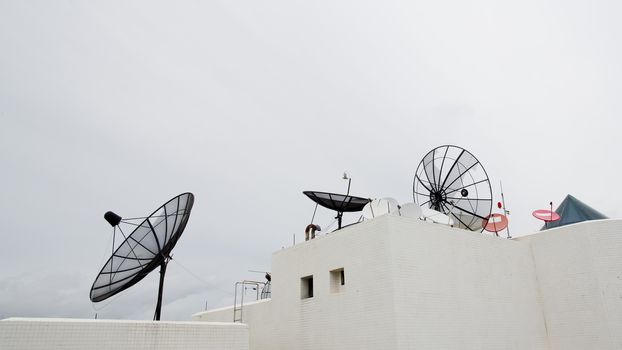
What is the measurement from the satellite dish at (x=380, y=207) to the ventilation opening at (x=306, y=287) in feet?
11.7

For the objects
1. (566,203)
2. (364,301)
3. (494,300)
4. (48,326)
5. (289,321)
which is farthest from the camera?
(566,203)

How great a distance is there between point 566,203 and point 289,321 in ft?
48.3

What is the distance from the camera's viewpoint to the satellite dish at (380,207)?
17.8 metres

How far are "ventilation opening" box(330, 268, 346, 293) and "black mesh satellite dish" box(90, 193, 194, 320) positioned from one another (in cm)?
Answer: 579

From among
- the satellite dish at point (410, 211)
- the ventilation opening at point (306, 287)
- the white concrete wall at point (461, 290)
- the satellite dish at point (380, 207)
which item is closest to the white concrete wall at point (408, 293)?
the white concrete wall at point (461, 290)

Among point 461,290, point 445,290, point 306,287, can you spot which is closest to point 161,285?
point 306,287

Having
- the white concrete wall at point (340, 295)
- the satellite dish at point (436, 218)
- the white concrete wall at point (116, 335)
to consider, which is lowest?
the white concrete wall at point (116, 335)

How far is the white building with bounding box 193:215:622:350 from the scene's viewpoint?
15375 mm

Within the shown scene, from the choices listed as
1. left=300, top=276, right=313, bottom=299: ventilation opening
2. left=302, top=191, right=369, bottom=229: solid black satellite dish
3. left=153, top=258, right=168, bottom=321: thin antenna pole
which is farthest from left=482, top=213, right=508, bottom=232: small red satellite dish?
left=153, top=258, right=168, bottom=321: thin antenna pole

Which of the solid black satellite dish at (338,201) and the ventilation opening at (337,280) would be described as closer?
the ventilation opening at (337,280)

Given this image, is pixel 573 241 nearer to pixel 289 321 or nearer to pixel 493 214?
pixel 493 214

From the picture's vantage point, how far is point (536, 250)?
1961cm

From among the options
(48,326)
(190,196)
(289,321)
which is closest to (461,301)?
(289,321)

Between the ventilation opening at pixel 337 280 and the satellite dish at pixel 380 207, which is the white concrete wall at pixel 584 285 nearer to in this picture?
the satellite dish at pixel 380 207
